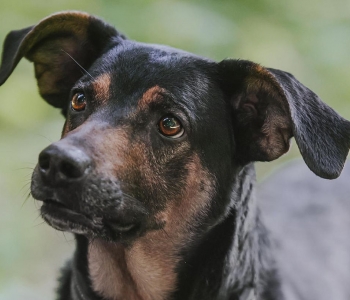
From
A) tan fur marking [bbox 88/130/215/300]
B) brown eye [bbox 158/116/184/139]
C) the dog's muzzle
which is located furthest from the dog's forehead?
the dog's muzzle

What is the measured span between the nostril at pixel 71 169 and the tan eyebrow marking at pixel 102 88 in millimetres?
526

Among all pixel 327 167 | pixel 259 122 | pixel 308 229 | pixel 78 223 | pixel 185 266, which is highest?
pixel 327 167

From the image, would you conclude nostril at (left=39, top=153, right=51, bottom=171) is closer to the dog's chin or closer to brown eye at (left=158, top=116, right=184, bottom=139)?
the dog's chin

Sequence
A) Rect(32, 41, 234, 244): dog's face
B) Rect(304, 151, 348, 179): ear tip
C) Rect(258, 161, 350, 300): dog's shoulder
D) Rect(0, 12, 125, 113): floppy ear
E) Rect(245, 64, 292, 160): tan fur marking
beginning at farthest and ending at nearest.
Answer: Rect(258, 161, 350, 300): dog's shoulder
Rect(0, 12, 125, 113): floppy ear
Rect(245, 64, 292, 160): tan fur marking
Rect(304, 151, 348, 179): ear tip
Rect(32, 41, 234, 244): dog's face

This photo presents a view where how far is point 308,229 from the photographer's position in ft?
15.0

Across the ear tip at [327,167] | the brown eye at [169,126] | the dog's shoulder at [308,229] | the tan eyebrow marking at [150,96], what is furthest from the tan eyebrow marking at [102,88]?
the dog's shoulder at [308,229]

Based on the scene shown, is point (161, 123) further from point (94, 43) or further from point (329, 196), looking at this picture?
point (329, 196)

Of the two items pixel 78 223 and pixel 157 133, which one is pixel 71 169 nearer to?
pixel 78 223

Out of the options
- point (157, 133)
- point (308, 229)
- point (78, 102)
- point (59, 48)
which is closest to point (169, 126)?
point (157, 133)

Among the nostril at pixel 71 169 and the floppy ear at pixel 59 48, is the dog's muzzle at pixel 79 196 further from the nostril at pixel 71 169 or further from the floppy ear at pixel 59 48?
the floppy ear at pixel 59 48

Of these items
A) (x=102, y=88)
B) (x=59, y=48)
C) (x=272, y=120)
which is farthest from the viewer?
(x=59, y=48)

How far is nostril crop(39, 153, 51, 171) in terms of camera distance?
9.11 ft

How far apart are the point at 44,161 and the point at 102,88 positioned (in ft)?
1.83

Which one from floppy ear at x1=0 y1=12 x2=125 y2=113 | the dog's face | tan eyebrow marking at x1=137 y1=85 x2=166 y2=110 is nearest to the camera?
the dog's face
